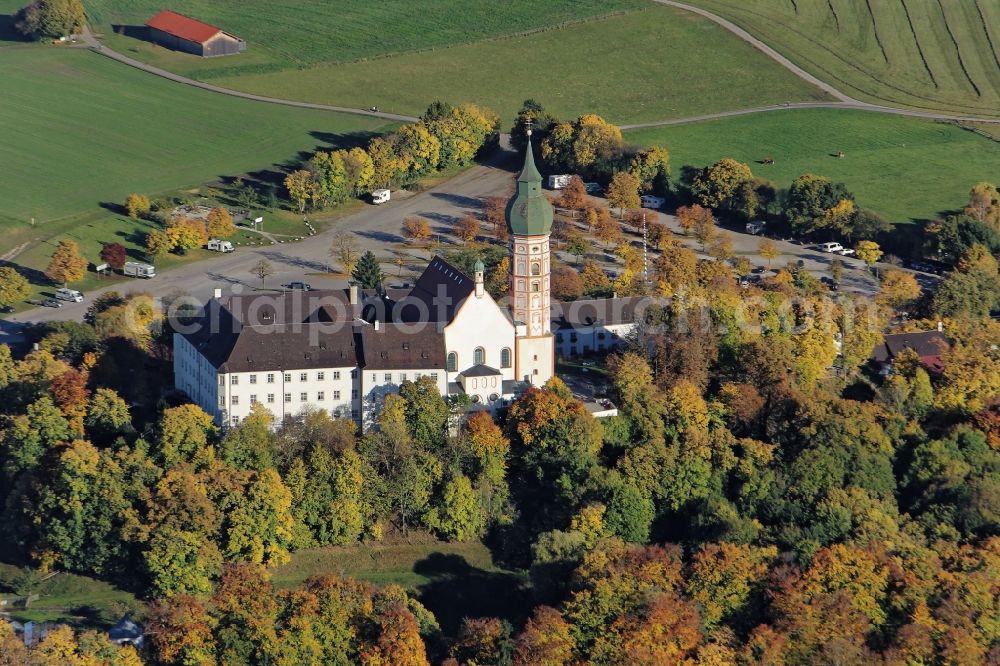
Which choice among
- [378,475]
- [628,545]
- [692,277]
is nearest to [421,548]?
[378,475]

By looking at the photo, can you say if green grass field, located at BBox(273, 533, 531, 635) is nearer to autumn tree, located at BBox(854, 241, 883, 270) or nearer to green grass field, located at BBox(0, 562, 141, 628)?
green grass field, located at BBox(0, 562, 141, 628)

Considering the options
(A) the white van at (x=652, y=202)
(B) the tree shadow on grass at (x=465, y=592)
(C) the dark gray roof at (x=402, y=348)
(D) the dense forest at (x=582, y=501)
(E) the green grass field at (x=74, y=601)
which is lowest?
(B) the tree shadow on grass at (x=465, y=592)

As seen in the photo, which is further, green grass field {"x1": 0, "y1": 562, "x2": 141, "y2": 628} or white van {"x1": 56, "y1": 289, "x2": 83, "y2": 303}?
white van {"x1": 56, "y1": 289, "x2": 83, "y2": 303}

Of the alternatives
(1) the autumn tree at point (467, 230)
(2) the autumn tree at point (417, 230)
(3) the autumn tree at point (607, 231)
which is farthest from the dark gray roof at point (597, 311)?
(2) the autumn tree at point (417, 230)

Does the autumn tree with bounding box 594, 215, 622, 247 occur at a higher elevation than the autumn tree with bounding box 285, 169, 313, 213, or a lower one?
lower

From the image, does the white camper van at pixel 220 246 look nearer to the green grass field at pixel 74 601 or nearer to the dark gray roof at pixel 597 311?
the dark gray roof at pixel 597 311

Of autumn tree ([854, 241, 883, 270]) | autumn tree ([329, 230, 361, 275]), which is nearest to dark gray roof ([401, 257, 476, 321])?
autumn tree ([329, 230, 361, 275])
